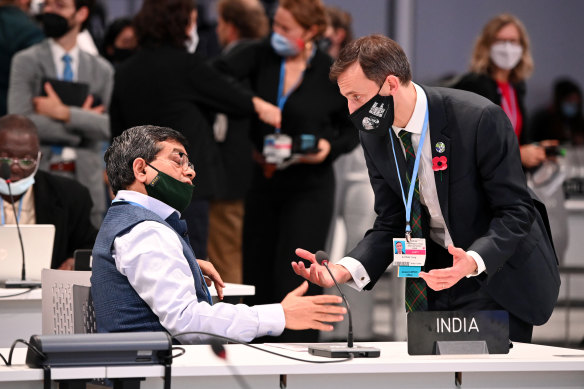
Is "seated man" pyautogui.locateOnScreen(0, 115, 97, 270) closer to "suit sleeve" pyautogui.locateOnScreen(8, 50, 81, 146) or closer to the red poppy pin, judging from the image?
"suit sleeve" pyautogui.locateOnScreen(8, 50, 81, 146)

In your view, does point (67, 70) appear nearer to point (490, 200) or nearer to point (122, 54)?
point (122, 54)

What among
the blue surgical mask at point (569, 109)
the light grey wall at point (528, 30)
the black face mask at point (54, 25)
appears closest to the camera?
the black face mask at point (54, 25)

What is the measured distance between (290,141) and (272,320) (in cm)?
231

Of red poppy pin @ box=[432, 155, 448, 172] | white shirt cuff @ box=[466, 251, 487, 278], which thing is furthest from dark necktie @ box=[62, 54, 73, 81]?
white shirt cuff @ box=[466, 251, 487, 278]

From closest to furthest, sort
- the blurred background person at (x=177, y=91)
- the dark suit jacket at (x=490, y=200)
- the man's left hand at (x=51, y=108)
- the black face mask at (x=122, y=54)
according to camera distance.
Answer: the dark suit jacket at (x=490, y=200) → the blurred background person at (x=177, y=91) → the man's left hand at (x=51, y=108) → the black face mask at (x=122, y=54)

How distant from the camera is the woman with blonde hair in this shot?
225 inches

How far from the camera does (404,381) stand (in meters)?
2.49

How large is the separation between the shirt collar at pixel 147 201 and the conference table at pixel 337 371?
1.50ft

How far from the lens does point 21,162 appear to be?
14.1ft

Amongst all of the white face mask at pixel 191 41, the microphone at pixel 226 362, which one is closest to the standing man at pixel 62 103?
the white face mask at pixel 191 41

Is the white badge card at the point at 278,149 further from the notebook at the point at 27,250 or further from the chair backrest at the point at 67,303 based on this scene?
the chair backrest at the point at 67,303

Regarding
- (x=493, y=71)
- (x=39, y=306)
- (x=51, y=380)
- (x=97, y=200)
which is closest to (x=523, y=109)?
(x=493, y=71)

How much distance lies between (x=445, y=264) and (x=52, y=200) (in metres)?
2.04

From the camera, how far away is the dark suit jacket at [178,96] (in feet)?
16.0
